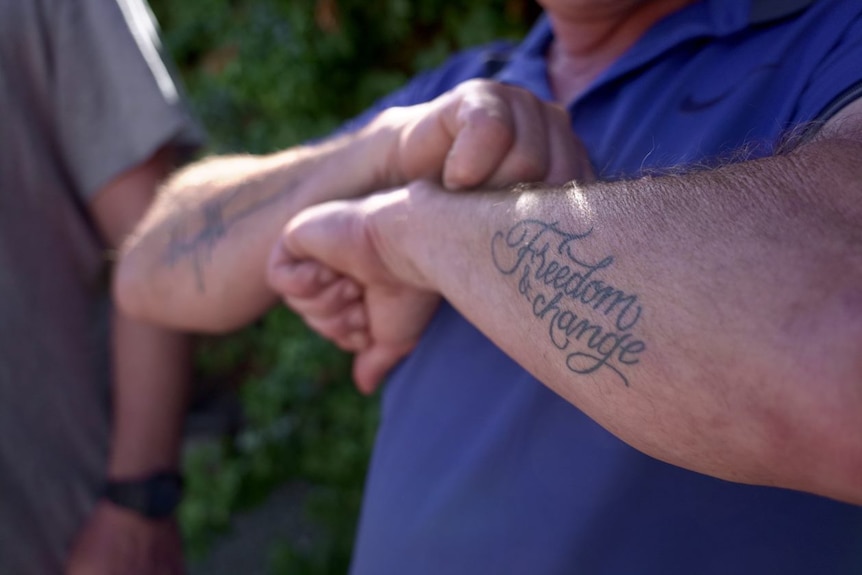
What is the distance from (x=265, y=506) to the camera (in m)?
3.59

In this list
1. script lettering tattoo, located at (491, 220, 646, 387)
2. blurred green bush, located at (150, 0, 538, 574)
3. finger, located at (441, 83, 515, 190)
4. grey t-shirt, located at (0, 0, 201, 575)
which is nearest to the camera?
script lettering tattoo, located at (491, 220, 646, 387)

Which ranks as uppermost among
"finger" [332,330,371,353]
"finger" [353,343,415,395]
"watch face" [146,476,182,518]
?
"finger" [332,330,371,353]

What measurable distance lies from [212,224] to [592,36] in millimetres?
844

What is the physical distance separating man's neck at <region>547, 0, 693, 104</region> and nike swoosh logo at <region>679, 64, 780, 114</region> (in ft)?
0.77

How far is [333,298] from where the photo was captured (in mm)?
1270

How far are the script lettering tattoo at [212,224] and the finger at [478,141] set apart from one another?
0.47m

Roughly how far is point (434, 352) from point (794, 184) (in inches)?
28.4

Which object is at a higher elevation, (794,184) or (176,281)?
(794,184)

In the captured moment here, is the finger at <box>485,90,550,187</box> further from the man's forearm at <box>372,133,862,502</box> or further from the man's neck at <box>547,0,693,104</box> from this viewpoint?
the man's neck at <box>547,0,693,104</box>

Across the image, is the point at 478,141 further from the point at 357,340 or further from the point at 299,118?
the point at 299,118

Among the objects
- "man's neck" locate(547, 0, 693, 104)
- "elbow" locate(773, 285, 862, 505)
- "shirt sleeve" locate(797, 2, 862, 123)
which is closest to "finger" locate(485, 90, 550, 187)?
"man's neck" locate(547, 0, 693, 104)

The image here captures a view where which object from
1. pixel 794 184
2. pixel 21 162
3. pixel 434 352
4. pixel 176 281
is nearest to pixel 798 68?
pixel 794 184

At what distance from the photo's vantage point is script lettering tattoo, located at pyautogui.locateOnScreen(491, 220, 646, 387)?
76 centimetres

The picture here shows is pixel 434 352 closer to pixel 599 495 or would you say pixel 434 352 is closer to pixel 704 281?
pixel 599 495
